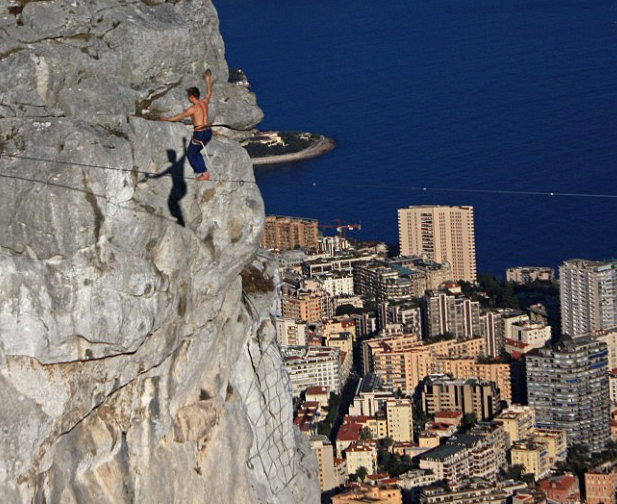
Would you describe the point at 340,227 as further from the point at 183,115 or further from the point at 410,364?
the point at 183,115

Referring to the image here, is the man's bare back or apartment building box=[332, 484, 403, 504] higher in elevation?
the man's bare back

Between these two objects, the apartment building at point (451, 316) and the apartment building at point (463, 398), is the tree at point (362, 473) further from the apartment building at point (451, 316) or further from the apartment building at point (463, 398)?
the apartment building at point (451, 316)

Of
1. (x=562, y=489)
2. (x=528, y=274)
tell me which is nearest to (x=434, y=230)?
(x=528, y=274)

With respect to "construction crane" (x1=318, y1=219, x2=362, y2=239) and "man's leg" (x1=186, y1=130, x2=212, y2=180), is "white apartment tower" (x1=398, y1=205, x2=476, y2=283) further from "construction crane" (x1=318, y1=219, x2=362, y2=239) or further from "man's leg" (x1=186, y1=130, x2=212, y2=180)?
"man's leg" (x1=186, y1=130, x2=212, y2=180)

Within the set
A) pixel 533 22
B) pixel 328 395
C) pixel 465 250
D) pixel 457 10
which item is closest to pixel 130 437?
pixel 328 395

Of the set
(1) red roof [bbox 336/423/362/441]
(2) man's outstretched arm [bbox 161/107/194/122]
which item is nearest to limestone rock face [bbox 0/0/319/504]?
(2) man's outstretched arm [bbox 161/107/194/122]

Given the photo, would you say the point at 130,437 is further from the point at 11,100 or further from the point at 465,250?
the point at 465,250
